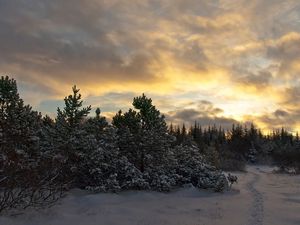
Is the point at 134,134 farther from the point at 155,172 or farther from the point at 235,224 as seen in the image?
the point at 235,224

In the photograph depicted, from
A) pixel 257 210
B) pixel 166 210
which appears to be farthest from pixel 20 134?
pixel 257 210

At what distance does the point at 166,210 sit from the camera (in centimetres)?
1834

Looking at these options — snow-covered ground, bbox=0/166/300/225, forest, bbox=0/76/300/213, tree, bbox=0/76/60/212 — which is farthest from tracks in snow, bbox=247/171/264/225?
tree, bbox=0/76/60/212

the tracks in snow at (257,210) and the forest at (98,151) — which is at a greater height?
the forest at (98,151)

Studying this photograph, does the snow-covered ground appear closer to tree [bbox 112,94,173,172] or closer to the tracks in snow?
the tracks in snow

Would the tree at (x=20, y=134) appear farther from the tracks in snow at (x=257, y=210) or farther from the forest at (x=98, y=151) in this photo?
the tracks in snow at (x=257, y=210)

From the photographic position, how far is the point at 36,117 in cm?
2384

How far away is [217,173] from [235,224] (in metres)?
10.7

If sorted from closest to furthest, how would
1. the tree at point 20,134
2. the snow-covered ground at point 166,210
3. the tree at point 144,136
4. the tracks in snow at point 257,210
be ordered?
the snow-covered ground at point 166,210, the tracks in snow at point 257,210, the tree at point 20,134, the tree at point 144,136

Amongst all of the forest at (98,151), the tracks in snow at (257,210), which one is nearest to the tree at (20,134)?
the forest at (98,151)

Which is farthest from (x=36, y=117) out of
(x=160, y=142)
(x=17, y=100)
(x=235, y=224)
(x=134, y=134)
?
(x=235, y=224)

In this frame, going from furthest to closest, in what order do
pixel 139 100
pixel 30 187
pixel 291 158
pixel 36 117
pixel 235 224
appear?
pixel 291 158, pixel 139 100, pixel 36 117, pixel 30 187, pixel 235 224

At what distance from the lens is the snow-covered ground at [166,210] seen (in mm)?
15508

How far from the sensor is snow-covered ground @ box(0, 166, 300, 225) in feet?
50.9
